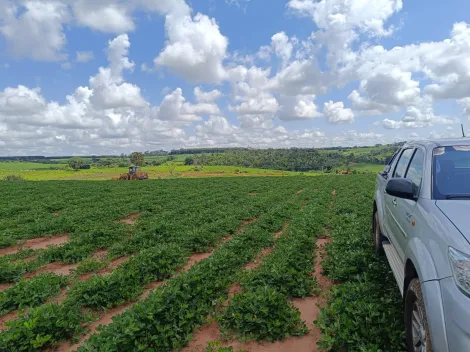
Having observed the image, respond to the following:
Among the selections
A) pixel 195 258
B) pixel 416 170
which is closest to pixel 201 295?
pixel 195 258

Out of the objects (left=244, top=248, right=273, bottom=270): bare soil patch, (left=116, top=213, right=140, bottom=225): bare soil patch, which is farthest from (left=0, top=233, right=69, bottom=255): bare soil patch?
(left=244, top=248, right=273, bottom=270): bare soil patch

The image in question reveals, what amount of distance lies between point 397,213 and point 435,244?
1.90 meters

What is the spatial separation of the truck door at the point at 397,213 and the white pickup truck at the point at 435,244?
0.6 inches

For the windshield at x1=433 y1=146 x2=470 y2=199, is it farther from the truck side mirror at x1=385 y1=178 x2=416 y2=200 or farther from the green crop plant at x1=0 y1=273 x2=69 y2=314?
the green crop plant at x1=0 y1=273 x2=69 y2=314

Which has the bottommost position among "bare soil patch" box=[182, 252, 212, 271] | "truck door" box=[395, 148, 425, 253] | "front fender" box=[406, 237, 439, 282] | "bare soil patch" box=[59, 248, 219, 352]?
"bare soil patch" box=[182, 252, 212, 271]

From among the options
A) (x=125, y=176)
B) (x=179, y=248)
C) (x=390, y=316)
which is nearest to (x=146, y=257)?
(x=179, y=248)

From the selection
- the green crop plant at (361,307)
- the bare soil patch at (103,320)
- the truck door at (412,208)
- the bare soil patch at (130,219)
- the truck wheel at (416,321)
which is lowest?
the bare soil patch at (130,219)

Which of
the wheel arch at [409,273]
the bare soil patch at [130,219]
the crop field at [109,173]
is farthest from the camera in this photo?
the crop field at [109,173]

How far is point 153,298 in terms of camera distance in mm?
4988

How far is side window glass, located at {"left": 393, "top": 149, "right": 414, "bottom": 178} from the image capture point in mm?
5414

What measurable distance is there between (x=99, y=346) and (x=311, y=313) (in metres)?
3.27

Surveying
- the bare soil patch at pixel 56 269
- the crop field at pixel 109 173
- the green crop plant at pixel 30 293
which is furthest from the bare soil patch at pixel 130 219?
the crop field at pixel 109 173

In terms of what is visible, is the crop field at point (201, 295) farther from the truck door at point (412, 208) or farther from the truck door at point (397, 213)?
the truck door at point (412, 208)

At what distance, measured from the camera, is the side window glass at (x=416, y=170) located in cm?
409
